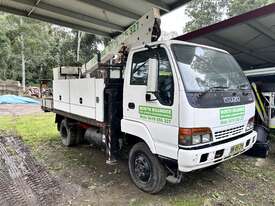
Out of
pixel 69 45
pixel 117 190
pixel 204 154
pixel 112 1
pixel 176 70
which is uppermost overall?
pixel 69 45

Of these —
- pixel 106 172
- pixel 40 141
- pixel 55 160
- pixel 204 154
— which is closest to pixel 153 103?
pixel 204 154

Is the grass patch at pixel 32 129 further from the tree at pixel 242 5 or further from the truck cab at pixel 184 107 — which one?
the tree at pixel 242 5

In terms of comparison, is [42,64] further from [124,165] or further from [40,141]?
[124,165]

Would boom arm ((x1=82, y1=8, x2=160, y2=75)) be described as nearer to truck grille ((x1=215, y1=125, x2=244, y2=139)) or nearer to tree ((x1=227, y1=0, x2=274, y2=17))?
truck grille ((x1=215, y1=125, x2=244, y2=139))

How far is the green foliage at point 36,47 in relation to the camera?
70.9 feet

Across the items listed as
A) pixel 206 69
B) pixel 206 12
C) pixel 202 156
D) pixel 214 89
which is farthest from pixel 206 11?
pixel 202 156

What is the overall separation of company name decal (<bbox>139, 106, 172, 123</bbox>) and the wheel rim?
664 mm

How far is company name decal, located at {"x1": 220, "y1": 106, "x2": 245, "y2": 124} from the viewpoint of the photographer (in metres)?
3.28

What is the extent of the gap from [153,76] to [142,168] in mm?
1564

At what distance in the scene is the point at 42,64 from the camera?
25250 millimetres

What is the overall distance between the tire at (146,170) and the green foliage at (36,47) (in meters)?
18.4

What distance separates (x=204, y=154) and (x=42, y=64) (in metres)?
25.2

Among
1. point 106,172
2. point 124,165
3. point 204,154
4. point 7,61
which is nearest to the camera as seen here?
point 204,154

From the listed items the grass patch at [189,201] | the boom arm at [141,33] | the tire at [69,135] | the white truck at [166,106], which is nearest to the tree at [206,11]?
the tire at [69,135]
